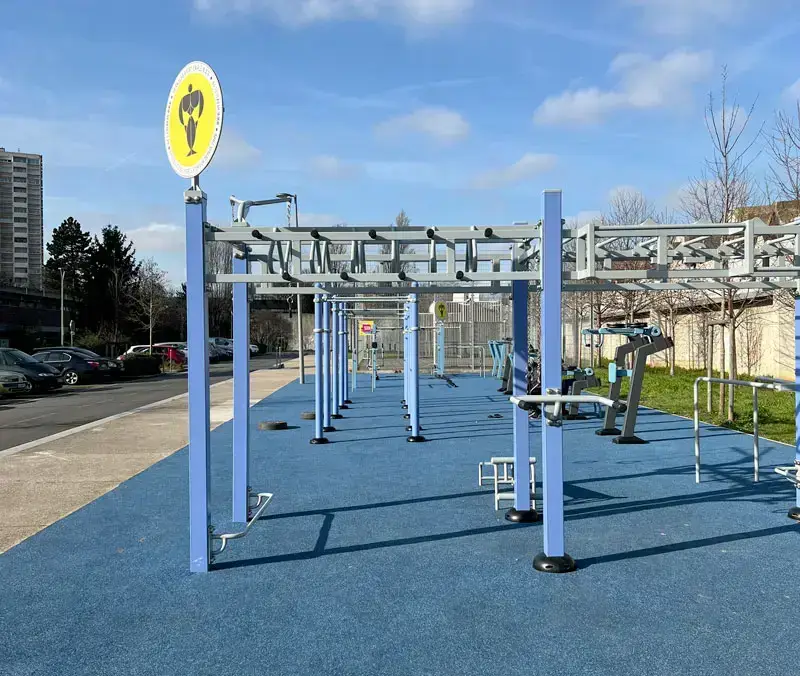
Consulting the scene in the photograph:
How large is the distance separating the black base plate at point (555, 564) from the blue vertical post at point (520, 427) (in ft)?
4.17

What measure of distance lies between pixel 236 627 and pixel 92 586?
4.52ft

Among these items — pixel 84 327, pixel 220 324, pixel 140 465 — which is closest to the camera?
pixel 140 465

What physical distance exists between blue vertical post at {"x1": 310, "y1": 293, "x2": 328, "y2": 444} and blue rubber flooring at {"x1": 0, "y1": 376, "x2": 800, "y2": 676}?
2553 mm

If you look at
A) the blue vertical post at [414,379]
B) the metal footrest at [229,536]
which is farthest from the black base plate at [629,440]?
the metal footrest at [229,536]

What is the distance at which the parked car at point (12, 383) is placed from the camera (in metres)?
21.1

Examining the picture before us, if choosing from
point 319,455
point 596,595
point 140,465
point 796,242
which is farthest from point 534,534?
point 140,465

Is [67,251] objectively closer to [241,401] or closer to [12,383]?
[12,383]

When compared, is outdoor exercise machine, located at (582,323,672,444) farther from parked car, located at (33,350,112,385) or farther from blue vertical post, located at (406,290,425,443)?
parked car, located at (33,350,112,385)

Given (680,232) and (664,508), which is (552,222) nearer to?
(680,232)

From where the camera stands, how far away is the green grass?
12.1 m

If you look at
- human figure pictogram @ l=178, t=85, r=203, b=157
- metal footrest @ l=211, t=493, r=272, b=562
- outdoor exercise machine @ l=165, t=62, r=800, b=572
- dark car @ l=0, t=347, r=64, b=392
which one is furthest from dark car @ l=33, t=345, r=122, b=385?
human figure pictogram @ l=178, t=85, r=203, b=157

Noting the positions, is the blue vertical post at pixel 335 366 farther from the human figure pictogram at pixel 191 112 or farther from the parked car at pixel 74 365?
the parked car at pixel 74 365

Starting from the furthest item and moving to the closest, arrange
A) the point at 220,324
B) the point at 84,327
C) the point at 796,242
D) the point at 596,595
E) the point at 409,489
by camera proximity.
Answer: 1. the point at 220,324
2. the point at 84,327
3. the point at 409,489
4. the point at 796,242
5. the point at 596,595

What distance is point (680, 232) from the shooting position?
17.1ft
